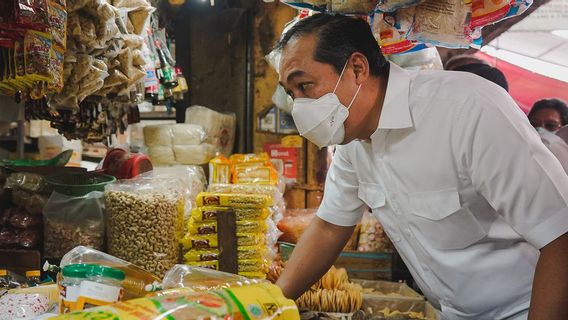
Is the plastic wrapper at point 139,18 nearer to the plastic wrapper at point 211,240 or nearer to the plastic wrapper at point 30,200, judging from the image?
the plastic wrapper at point 30,200

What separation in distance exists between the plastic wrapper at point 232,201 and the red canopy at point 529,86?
15.1 ft

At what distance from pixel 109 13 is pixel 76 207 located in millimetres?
A: 820

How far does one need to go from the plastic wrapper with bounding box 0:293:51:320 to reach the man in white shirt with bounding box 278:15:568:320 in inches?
27.1

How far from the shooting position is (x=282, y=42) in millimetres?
1486

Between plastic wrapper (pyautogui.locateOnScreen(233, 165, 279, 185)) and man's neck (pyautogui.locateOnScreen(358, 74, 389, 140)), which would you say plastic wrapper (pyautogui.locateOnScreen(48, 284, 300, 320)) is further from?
plastic wrapper (pyautogui.locateOnScreen(233, 165, 279, 185))

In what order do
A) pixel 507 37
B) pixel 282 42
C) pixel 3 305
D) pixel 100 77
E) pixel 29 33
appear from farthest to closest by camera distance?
pixel 507 37 → pixel 100 77 → pixel 282 42 → pixel 29 33 → pixel 3 305

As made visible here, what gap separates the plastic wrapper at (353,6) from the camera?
4.48 feet

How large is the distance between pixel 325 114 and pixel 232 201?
3.88 feet

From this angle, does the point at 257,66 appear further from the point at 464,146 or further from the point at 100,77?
the point at 464,146

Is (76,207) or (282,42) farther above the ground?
(282,42)

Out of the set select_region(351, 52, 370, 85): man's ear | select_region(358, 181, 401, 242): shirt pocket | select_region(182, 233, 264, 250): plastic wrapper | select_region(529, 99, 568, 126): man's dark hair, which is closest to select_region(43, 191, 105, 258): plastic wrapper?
select_region(182, 233, 264, 250): plastic wrapper

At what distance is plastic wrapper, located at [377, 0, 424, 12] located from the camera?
1.31 m

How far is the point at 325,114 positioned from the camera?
139cm

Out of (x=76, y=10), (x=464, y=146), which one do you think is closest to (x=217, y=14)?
(x=76, y=10)
